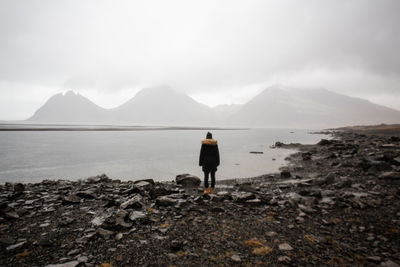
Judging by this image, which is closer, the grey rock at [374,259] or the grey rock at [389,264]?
the grey rock at [389,264]

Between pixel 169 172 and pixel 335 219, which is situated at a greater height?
pixel 335 219

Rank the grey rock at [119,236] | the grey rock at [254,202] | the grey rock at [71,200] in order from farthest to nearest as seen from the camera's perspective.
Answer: the grey rock at [71,200] → the grey rock at [254,202] → the grey rock at [119,236]

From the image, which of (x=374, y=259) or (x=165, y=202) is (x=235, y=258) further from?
(x=165, y=202)

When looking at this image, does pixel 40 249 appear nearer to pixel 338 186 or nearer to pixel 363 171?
pixel 338 186

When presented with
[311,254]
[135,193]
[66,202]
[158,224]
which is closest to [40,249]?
[158,224]

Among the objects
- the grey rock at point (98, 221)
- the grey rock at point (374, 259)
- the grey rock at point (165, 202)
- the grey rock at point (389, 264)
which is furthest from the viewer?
the grey rock at point (165, 202)

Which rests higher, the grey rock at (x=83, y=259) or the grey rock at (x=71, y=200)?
the grey rock at (x=83, y=259)

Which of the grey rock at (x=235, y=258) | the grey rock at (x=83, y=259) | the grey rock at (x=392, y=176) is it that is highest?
the grey rock at (x=392, y=176)

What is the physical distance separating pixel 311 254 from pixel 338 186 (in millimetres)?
7979

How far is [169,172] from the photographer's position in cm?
1959

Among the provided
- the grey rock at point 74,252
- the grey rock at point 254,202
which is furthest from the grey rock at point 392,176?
the grey rock at point 74,252

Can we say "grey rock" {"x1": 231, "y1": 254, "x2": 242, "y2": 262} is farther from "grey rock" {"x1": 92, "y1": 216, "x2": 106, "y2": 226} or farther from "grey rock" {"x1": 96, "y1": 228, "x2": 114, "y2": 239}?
"grey rock" {"x1": 92, "y1": 216, "x2": 106, "y2": 226}

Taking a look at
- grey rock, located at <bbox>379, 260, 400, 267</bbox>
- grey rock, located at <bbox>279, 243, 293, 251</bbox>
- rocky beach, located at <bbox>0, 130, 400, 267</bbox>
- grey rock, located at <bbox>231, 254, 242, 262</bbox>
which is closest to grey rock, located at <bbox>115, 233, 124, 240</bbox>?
rocky beach, located at <bbox>0, 130, 400, 267</bbox>

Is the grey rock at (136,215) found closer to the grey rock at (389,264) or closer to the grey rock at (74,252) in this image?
the grey rock at (74,252)
